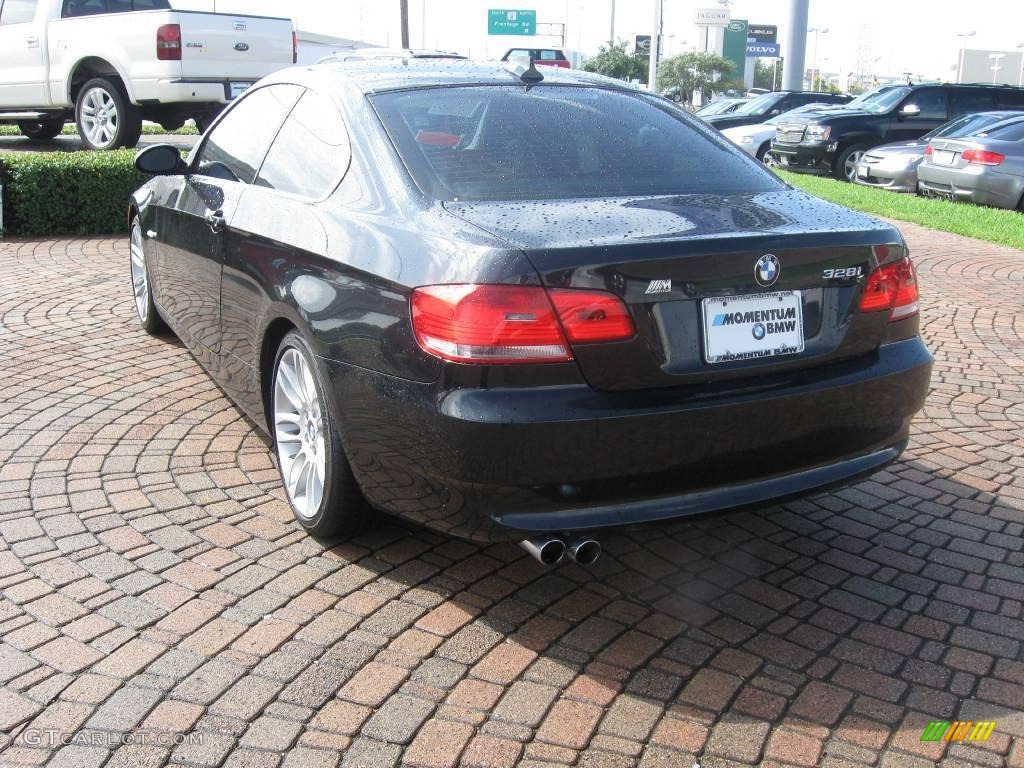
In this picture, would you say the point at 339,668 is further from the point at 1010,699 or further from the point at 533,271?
the point at 1010,699

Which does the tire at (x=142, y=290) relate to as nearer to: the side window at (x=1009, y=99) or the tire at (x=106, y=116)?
the tire at (x=106, y=116)

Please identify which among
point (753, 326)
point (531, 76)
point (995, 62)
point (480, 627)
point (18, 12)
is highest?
point (995, 62)

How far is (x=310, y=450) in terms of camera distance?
12.3ft

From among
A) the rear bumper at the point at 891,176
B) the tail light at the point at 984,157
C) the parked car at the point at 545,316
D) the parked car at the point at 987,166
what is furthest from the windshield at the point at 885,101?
the parked car at the point at 545,316

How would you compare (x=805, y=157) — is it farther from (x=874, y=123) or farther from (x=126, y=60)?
(x=126, y=60)

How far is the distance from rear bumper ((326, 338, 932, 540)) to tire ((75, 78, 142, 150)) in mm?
11349

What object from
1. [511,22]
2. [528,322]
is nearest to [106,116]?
[528,322]

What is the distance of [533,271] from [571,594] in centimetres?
115

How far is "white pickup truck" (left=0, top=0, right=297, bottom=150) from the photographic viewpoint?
41.6 feet

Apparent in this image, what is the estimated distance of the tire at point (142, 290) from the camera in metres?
6.29

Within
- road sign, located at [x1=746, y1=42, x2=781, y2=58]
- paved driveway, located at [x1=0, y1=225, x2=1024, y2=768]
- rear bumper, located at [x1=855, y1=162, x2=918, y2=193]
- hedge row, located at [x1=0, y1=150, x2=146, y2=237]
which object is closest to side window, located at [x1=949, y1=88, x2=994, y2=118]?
rear bumper, located at [x1=855, y1=162, x2=918, y2=193]

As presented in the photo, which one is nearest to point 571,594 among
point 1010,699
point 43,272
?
point 1010,699

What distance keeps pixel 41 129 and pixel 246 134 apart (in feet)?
46.5

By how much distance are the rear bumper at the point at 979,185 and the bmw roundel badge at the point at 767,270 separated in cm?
1186
